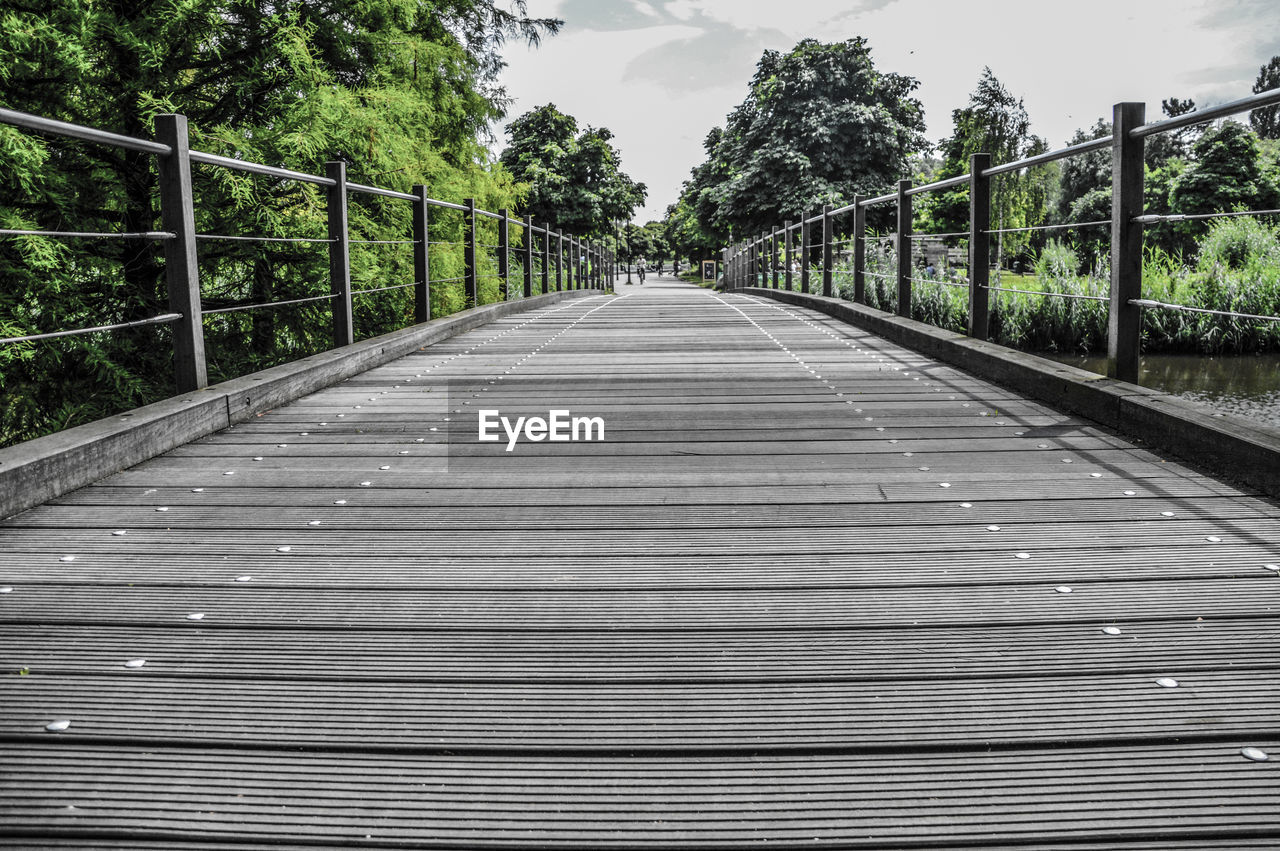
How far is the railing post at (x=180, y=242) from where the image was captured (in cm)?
340

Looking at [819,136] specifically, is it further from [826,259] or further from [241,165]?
[241,165]

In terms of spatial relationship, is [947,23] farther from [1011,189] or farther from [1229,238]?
[1229,238]

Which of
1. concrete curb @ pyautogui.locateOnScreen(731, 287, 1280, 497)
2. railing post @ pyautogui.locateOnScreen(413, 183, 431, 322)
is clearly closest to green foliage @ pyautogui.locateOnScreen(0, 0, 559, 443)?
railing post @ pyautogui.locateOnScreen(413, 183, 431, 322)

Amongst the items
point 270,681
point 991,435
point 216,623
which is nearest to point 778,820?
point 270,681

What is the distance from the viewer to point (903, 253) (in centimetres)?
673

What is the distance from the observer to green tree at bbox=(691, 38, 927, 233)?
2611 cm

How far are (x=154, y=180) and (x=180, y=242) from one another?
675 cm

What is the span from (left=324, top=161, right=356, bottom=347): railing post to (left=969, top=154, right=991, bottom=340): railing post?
323cm

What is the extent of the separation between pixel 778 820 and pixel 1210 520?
159 centimetres

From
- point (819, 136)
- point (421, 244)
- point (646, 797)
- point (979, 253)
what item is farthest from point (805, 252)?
point (819, 136)

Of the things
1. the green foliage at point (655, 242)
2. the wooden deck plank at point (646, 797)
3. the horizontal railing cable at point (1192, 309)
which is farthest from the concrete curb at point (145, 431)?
the green foliage at point (655, 242)

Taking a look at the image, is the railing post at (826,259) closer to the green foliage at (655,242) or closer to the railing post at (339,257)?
the railing post at (339,257)

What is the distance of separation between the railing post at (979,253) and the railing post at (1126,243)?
59.4 inches

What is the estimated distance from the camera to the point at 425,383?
469cm
